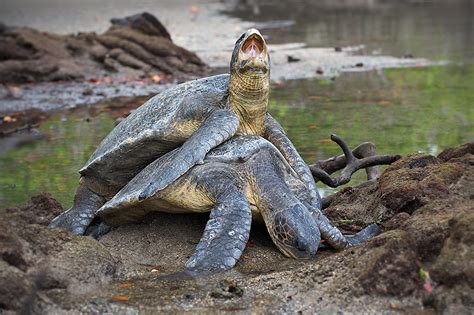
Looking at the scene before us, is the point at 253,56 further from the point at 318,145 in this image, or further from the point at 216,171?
the point at 318,145

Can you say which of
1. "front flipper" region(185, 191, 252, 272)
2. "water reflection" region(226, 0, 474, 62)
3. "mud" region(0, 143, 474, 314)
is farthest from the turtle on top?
"water reflection" region(226, 0, 474, 62)

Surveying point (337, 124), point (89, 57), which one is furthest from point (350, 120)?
point (89, 57)

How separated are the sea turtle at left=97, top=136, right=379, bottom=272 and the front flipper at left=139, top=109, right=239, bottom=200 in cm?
4

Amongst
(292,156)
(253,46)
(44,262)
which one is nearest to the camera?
(44,262)

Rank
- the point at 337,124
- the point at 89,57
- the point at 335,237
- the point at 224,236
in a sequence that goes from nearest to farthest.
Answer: the point at 224,236
the point at 335,237
the point at 337,124
the point at 89,57

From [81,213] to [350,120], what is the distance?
15.6 feet

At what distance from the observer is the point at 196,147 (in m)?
5.00

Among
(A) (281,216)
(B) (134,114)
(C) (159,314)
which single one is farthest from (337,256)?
(B) (134,114)

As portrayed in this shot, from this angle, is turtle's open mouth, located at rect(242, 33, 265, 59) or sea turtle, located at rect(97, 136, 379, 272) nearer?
sea turtle, located at rect(97, 136, 379, 272)

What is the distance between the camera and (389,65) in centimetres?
1480

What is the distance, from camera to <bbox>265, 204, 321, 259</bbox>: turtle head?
4.80 m

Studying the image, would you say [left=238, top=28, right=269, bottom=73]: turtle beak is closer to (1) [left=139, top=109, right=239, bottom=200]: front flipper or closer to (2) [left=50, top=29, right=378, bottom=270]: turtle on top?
(2) [left=50, top=29, right=378, bottom=270]: turtle on top

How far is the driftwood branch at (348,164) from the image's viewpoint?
6.38 m

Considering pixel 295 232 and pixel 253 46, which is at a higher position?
pixel 253 46
